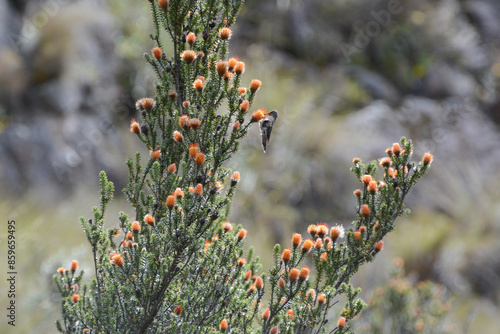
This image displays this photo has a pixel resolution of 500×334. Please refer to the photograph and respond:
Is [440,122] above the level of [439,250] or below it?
above

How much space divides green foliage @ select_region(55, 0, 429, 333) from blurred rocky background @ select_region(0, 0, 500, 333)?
9.51 ft

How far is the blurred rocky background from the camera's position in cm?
784

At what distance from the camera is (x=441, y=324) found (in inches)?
221

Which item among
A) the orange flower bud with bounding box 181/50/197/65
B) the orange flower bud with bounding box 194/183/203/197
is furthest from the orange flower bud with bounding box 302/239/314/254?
the orange flower bud with bounding box 181/50/197/65

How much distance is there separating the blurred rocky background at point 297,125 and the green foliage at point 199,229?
2.90 meters

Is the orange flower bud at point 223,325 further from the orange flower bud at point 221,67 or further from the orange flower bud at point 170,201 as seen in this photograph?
the orange flower bud at point 221,67

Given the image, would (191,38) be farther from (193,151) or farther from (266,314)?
(266,314)

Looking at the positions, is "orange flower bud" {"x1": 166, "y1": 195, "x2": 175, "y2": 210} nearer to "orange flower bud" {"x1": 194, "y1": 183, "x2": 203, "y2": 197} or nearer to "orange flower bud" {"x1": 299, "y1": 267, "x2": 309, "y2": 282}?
"orange flower bud" {"x1": 194, "y1": 183, "x2": 203, "y2": 197}

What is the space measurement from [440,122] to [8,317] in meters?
11.4

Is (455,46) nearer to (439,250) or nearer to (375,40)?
(375,40)

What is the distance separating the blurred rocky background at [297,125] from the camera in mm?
7836

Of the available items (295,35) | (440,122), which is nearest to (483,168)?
(440,122)

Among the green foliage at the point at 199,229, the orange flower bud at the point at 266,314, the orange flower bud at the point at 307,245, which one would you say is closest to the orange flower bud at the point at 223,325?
the green foliage at the point at 199,229

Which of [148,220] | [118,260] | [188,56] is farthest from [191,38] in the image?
[118,260]
